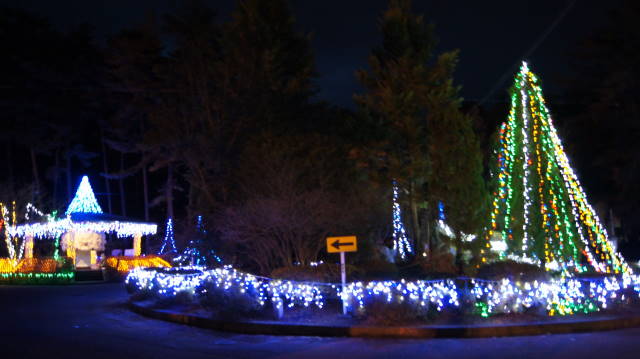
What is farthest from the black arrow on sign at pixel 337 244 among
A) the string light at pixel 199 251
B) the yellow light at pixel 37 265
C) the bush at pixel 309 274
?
the yellow light at pixel 37 265

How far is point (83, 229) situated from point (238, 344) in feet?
88.9

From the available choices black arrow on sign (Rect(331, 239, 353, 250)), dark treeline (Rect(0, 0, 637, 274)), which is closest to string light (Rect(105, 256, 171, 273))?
dark treeline (Rect(0, 0, 637, 274))

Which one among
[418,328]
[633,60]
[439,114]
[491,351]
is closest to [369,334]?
[418,328]

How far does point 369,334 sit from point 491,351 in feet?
9.12

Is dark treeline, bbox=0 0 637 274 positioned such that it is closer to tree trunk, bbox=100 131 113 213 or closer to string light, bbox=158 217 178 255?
string light, bbox=158 217 178 255

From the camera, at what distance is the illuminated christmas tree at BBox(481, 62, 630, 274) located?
771 inches

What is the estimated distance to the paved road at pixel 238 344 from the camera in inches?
422

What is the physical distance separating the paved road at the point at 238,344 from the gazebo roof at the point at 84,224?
20.5m

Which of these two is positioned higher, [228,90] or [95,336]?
[228,90]

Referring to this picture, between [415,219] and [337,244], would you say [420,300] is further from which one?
[415,219]

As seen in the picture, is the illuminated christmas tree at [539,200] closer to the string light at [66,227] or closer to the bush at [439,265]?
the bush at [439,265]

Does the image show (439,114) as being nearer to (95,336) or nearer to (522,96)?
(522,96)

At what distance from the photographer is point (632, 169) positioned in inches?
1314

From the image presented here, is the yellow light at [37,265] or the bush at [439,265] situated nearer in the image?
the bush at [439,265]
